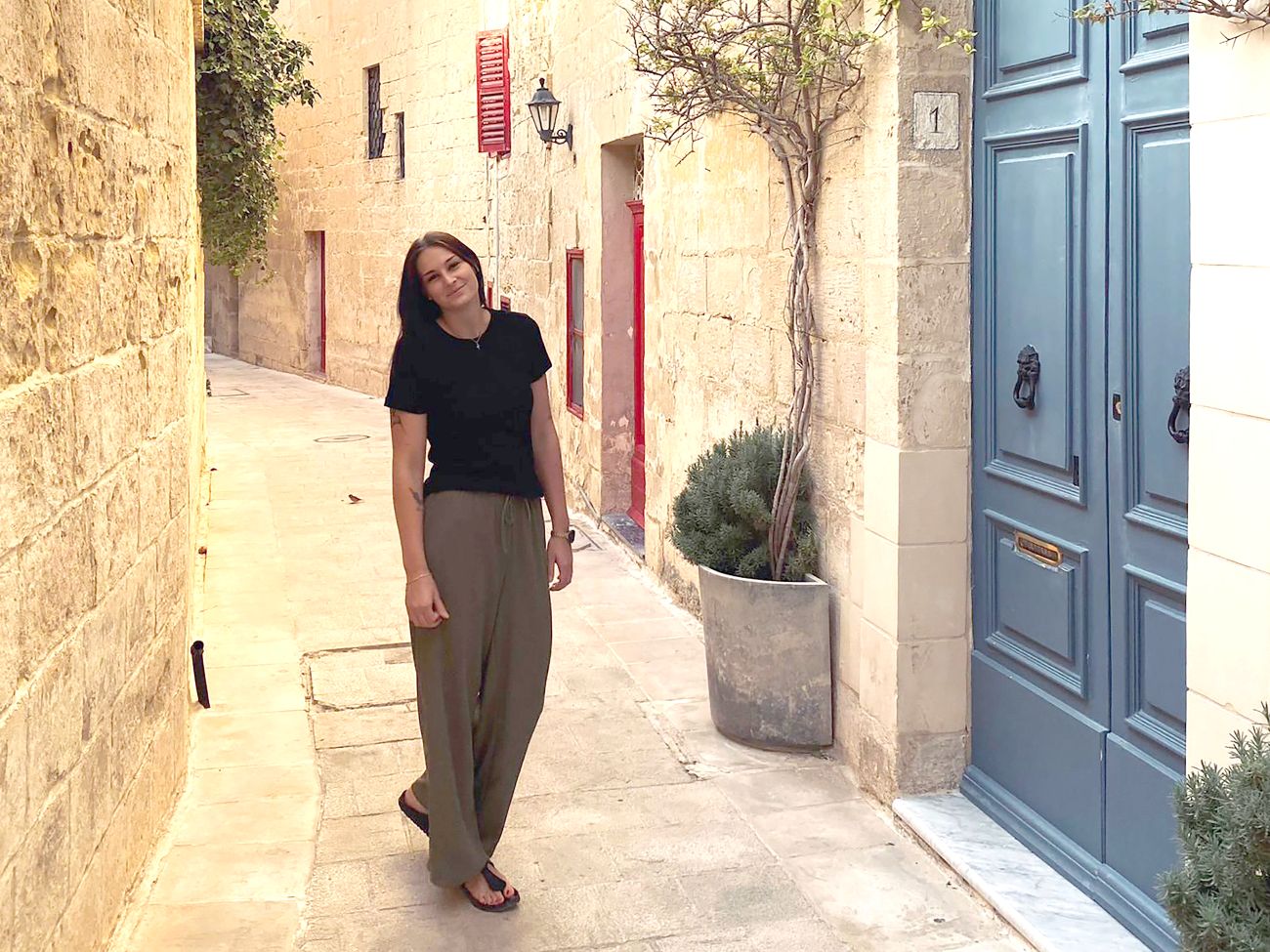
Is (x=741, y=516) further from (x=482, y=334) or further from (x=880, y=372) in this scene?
(x=482, y=334)

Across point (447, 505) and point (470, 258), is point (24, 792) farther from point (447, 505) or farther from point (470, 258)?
point (470, 258)

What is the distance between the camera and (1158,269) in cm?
332

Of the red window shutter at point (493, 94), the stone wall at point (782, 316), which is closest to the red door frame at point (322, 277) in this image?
the stone wall at point (782, 316)

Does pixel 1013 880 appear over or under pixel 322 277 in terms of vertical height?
under

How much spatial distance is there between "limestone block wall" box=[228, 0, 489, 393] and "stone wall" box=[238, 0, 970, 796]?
1.39m

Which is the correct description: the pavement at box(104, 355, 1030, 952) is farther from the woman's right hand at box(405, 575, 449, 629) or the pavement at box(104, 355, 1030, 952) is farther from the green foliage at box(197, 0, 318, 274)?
the green foliage at box(197, 0, 318, 274)

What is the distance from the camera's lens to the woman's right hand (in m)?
3.65

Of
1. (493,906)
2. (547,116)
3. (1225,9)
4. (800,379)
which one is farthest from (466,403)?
(547,116)

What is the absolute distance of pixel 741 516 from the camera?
5086mm

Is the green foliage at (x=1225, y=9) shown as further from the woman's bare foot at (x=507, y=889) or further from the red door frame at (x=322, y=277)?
the red door frame at (x=322, y=277)

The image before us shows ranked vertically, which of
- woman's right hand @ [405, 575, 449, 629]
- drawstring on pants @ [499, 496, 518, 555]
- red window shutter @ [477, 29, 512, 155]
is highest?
red window shutter @ [477, 29, 512, 155]

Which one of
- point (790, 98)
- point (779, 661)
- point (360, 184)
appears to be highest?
point (360, 184)

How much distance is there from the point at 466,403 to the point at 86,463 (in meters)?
0.93

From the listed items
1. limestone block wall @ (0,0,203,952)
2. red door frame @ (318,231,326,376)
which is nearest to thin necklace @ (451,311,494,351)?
limestone block wall @ (0,0,203,952)
